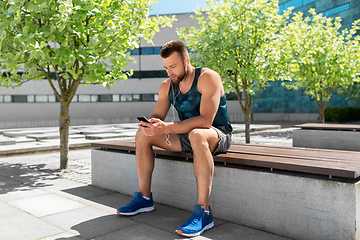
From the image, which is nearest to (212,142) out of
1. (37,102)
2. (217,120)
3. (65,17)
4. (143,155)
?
(217,120)

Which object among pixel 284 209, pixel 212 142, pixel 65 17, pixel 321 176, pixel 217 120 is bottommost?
pixel 284 209

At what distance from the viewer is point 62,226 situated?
324cm

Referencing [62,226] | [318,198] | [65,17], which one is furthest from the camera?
[65,17]

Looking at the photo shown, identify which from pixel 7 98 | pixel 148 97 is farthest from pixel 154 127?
pixel 7 98

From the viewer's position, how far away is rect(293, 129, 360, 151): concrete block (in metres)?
8.13

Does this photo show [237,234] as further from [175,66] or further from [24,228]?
[24,228]

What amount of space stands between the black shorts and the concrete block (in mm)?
6061

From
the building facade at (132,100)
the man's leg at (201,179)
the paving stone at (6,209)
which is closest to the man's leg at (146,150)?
the man's leg at (201,179)

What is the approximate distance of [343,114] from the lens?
26.0 meters

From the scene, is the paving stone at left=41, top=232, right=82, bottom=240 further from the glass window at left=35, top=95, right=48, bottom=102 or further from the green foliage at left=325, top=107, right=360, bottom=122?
the glass window at left=35, top=95, right=48, bottom=102

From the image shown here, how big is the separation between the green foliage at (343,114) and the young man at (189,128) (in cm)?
2597

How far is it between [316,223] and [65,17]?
180 inches

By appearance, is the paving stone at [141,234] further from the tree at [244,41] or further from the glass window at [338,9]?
the glass window at [338,9]

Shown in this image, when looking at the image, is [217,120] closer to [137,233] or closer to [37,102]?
[137,233]
